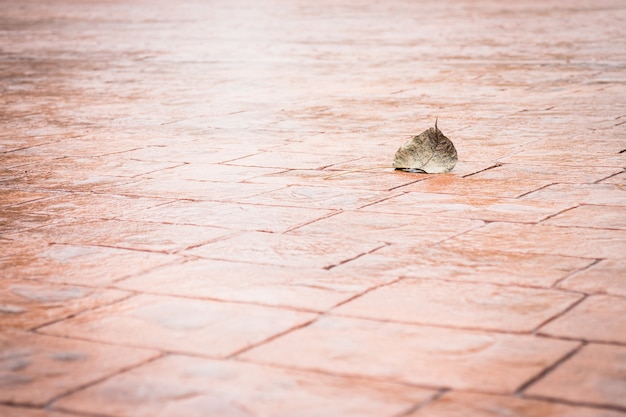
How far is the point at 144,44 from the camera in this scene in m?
12.4

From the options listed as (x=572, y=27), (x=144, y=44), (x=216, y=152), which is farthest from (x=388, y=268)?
(x=572, y=27)

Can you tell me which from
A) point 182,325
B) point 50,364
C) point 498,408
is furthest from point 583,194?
point 50,364

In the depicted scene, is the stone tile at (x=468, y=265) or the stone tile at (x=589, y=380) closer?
the stone tile at (x=589, y=380)

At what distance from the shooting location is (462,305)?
2756mm

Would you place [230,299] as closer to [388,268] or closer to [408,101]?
[388,268]

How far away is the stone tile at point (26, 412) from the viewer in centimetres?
212

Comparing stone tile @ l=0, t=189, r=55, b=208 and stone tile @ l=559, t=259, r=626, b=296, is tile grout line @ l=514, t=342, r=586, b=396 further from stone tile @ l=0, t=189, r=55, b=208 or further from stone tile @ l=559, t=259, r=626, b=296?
stone tile @ l=0, t=189, r=55, b=208

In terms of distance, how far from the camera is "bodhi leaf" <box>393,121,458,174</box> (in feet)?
15.1

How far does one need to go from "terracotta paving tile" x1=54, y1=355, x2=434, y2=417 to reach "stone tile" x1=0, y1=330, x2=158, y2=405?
0.20 ft

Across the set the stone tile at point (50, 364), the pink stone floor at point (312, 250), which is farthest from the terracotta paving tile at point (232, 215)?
the stone tile at point (50, 364)

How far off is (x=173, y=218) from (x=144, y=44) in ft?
29.2

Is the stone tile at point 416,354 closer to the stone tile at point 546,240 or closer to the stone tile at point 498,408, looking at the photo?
the stone tile at point 498,408

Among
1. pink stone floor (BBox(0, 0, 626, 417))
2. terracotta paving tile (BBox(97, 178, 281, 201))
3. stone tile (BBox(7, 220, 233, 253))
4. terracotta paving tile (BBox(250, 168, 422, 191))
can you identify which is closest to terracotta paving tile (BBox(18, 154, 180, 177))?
pink stone floor (BBox(0, 0, 626, 417))

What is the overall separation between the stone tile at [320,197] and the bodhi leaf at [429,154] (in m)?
0.47
